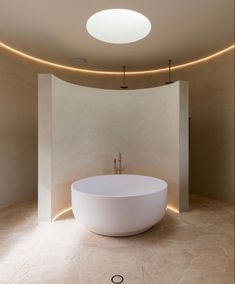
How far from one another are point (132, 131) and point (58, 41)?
200 centimetres

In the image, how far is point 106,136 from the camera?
13.4ft

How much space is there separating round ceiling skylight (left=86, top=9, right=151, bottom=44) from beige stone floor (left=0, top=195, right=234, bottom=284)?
2.76 m

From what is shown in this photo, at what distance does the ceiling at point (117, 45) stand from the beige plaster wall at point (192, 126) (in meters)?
0.34

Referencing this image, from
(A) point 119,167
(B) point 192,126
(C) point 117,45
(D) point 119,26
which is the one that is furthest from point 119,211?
(B) point 192,126

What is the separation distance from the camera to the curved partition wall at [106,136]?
10.0ft

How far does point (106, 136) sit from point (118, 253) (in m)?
2.26

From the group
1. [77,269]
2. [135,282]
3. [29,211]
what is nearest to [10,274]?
[77,269]

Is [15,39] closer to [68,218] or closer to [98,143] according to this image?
[98,143]

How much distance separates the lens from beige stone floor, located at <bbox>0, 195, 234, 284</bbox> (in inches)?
73.7

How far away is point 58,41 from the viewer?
332 cm

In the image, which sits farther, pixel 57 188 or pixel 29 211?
pixel 29 211

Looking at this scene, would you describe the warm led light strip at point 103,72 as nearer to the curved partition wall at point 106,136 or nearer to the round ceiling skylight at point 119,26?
the curved partition wall at point 106,136

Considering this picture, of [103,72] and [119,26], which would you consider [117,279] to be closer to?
[119,26]

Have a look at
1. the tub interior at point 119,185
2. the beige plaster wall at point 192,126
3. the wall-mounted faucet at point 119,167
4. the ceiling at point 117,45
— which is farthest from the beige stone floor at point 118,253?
the ceiling at point 117,45
